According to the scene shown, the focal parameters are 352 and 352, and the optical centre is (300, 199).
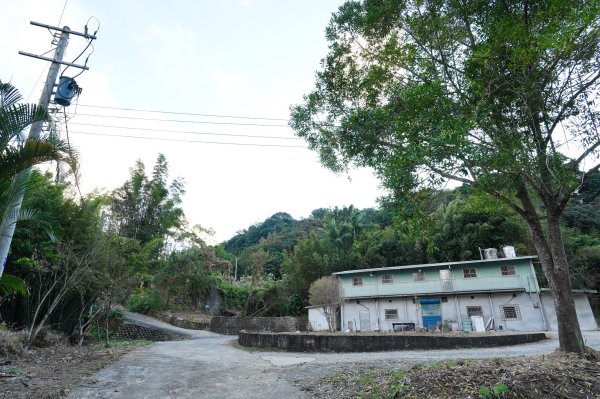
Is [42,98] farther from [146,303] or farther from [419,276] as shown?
[146,303]

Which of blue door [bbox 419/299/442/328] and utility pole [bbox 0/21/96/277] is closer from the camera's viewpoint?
utility pole [bbox 0/21/96/277]

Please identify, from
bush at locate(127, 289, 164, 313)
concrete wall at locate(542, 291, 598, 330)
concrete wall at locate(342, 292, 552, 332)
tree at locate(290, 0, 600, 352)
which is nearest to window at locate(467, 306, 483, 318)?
concrete wall at locate(342, 292, 552, 332)

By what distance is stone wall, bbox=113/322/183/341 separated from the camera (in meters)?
17.9

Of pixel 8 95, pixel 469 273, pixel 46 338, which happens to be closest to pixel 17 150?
pixel 8 95

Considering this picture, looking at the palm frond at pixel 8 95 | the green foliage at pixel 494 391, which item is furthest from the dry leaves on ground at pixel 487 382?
the palm frond at pixel 8 95

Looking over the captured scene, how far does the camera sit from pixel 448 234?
23.8 meters

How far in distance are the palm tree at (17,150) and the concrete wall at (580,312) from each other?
21.1m

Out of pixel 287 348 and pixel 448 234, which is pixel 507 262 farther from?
pixel 287 348

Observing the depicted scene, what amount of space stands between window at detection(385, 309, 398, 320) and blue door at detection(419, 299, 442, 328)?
1570 mm

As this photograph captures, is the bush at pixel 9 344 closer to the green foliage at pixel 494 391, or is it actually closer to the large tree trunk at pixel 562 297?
the green foliage at pixel 494 391

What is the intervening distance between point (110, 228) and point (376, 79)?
32.0 ft

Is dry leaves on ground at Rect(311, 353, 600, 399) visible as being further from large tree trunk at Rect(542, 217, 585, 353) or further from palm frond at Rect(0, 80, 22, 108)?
palm frond at Rect(0, 80, 22, 108)

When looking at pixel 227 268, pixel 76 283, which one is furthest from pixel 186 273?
pixel 76 283

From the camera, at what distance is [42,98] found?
650 cm
